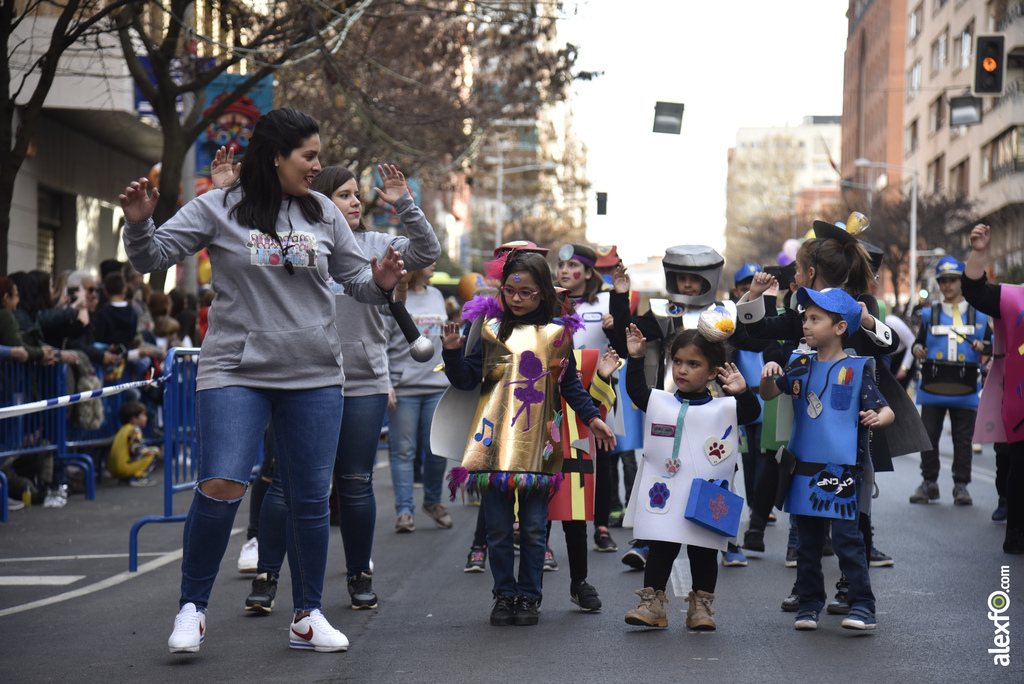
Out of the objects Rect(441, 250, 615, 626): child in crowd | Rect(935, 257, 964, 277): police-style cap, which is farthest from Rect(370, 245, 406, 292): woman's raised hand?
Rect(935, 257, 964, 277): police-style cap

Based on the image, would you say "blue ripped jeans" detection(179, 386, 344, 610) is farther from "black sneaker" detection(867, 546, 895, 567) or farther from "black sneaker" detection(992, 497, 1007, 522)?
"black sneaker" detection(992, 497, 1007, 522)

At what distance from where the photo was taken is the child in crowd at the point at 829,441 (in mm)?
5773

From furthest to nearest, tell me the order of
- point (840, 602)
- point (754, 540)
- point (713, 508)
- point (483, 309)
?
point (754, 540), point (840, 602), point (483, 309), point (713, 508)

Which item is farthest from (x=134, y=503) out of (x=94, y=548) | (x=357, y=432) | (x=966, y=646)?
(x=966, y=646)

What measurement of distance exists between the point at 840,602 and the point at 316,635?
8.56 feet

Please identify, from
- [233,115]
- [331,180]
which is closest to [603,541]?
[331,180]

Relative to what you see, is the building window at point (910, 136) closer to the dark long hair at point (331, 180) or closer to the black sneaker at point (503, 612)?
the dark long hair at point (331, 180)

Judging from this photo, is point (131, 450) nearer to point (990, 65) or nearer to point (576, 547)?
point (576, 547)

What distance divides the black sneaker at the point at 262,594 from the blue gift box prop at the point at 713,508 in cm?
206

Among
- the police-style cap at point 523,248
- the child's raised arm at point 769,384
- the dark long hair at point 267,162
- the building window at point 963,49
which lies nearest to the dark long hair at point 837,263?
the child's raised arm at point 769,384

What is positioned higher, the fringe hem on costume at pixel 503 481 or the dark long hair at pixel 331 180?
the dark long hair at pixel 331 180

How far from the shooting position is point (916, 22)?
2630 inches

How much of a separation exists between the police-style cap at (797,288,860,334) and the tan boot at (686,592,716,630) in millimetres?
1439

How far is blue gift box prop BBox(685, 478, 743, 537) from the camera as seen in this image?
5.70 m
